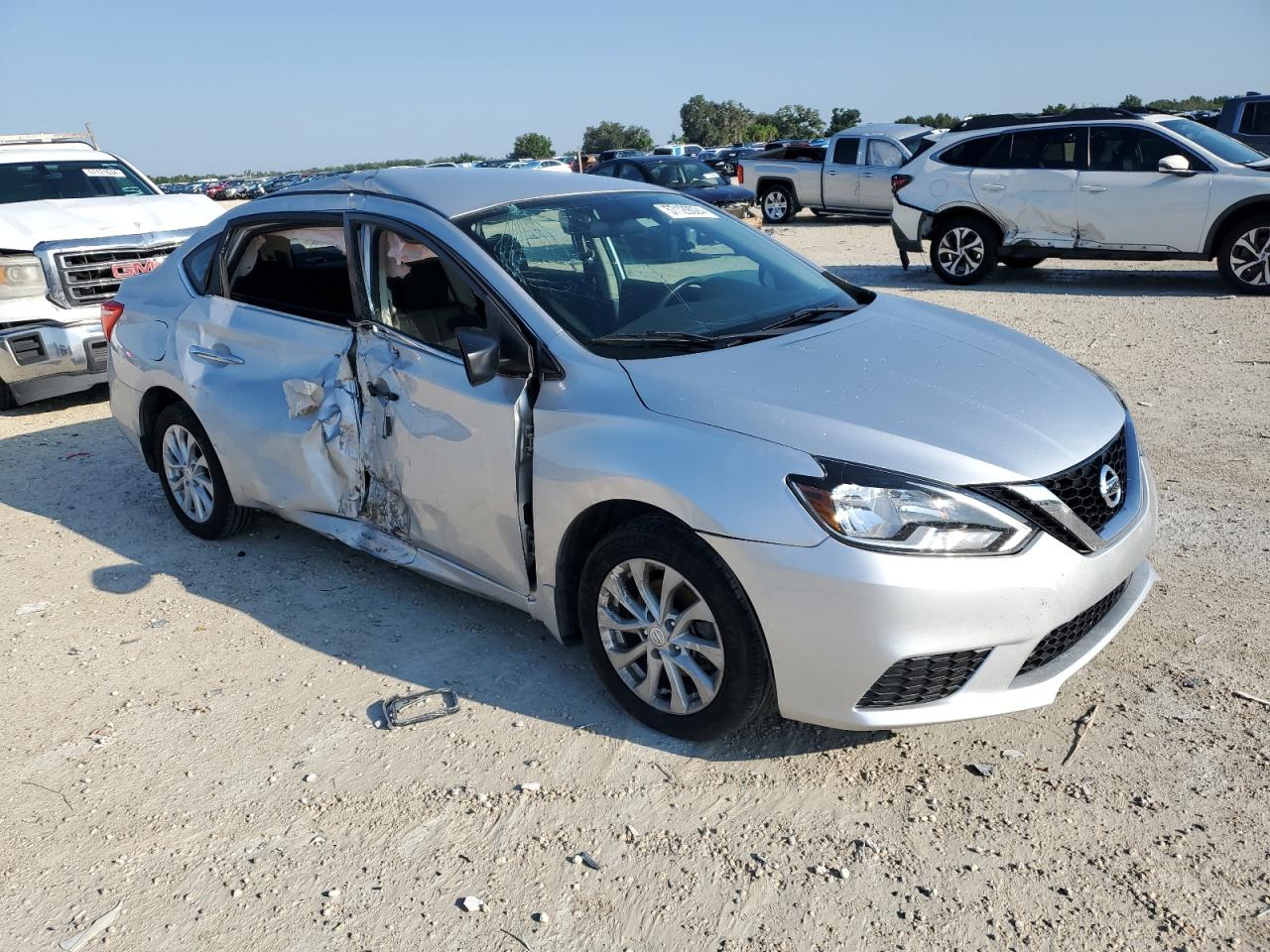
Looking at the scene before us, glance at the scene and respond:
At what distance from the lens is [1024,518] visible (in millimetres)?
2961

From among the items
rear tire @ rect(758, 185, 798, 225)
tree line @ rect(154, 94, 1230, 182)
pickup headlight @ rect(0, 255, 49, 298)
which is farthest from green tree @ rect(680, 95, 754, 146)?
pickup headlight @ rect(0, 255, 49, 298)

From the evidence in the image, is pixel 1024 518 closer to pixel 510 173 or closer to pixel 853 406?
pixel 853 406

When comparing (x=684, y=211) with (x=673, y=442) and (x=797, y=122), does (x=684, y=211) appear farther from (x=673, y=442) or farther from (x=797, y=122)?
(x=797, y=122)

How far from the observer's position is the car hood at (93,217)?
26.5ft

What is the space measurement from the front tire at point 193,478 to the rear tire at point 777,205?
689 inches

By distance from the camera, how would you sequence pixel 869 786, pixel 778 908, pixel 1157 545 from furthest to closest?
pixel 1157 545 < pixel 869 786 < pixel 778 908

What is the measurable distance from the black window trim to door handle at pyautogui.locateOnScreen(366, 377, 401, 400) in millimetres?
298

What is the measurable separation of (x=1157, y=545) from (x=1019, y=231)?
7.84m

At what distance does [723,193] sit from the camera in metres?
19.4

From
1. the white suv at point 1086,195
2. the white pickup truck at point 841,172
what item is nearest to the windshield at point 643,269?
the white suv at point 1086,195

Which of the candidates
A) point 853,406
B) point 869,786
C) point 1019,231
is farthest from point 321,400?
point 1019,231

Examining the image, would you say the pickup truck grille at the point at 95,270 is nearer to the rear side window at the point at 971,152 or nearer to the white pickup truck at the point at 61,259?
the white pickup truck at the point at 61,259

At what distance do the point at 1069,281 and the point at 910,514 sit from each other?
10.7m

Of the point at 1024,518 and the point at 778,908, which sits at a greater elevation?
the point at 1024,518
